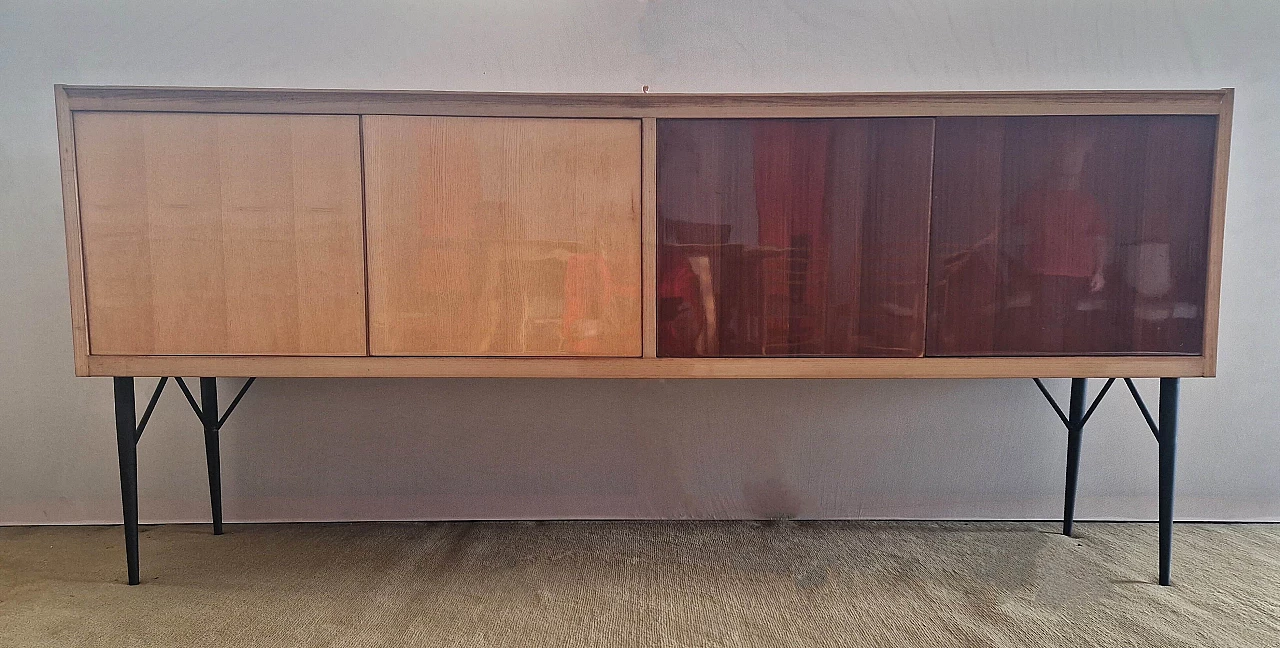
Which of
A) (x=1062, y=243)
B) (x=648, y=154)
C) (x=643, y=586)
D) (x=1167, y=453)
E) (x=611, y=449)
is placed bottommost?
(x=643, y=586)

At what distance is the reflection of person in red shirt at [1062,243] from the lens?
1280 mm

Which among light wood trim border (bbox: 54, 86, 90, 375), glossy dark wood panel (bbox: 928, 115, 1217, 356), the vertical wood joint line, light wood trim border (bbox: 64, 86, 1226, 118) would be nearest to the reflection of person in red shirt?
glossy dark wood panel (bbox: 928, 115, 1217, 356)

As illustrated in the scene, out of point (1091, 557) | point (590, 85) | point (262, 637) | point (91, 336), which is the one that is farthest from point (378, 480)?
point (1091, 557)

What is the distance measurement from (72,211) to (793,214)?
138 centimetres

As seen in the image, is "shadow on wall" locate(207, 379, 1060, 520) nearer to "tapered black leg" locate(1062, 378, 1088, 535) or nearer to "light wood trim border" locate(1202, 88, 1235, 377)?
"tapered black leg" locate(1062, 378, 1088, 535)

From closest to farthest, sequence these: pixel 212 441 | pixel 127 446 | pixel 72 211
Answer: pixel 72 211
pixel 127 446
pixel 212 441

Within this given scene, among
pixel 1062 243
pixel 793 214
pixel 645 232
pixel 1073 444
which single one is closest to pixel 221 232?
pixel 645 232

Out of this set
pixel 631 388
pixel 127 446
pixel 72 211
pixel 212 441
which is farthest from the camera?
pixel 631 388

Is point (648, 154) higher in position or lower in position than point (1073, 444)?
higher

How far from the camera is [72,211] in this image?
126cm

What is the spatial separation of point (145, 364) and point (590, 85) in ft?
3.91

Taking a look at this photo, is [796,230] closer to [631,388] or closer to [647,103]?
[647,103]

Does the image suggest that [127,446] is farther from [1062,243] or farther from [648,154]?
[1062,243]

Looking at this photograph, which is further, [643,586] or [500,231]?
[643,586]
